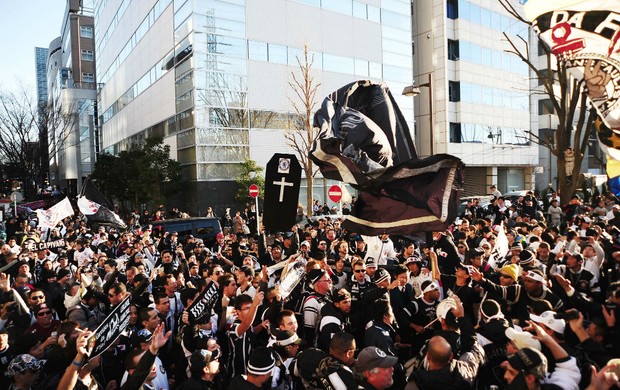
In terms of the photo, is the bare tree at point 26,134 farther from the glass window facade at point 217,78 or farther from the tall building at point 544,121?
the tall building at point 544,121

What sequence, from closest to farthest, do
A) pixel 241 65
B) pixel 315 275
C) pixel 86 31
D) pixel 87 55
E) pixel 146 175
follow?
pixel 315 275 → pixel 241 65 → pixel 146 175 → pixel 86 31 → pixel 87 55

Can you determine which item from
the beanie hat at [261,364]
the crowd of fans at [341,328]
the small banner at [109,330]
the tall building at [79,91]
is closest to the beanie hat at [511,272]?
the crowd of fans at [341,328]

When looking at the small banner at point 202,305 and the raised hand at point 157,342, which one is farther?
the small banner at point 202,305

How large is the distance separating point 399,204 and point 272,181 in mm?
1880

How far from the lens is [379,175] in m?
5.83

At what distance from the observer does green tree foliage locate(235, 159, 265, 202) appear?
27312 millimetres

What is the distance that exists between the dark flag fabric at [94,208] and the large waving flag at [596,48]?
590 inches

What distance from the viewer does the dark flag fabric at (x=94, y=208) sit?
16.9 m

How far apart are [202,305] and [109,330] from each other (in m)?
1.44

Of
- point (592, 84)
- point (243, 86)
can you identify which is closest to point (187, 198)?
point (243, 86)

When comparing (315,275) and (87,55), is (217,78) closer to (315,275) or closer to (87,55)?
(315,275)

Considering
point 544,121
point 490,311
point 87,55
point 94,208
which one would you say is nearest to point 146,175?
point 94,208

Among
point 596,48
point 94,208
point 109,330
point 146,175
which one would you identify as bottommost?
point 109,330

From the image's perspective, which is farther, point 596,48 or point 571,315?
point 596,48
